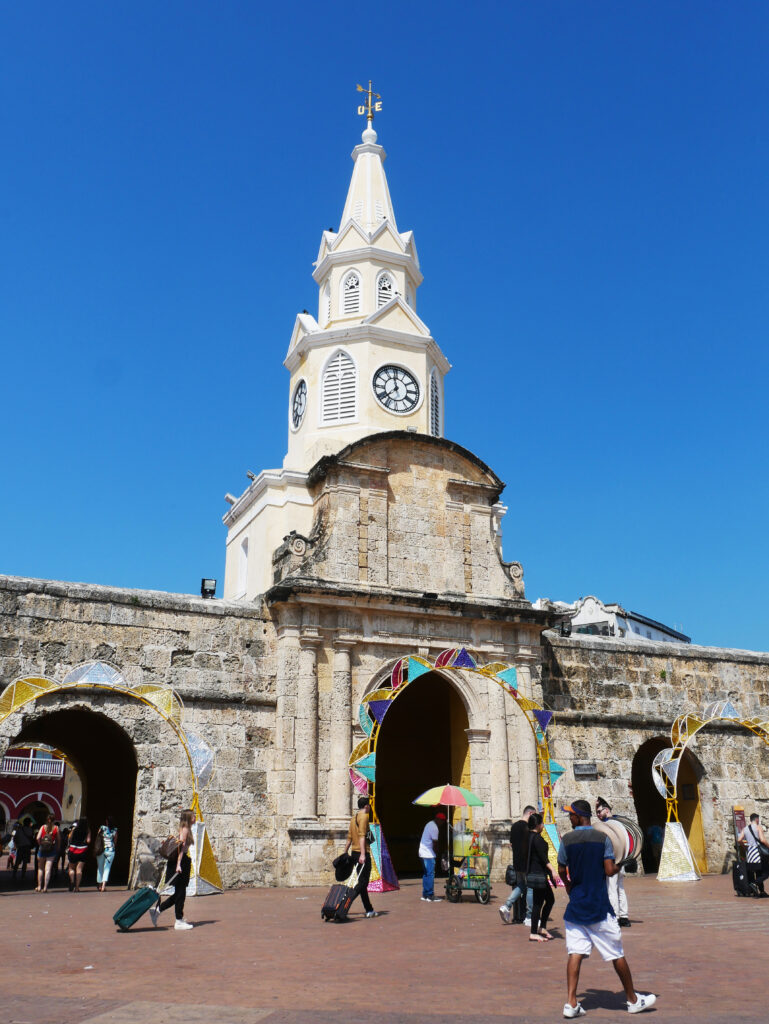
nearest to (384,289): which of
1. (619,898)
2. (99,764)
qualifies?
(99,764)

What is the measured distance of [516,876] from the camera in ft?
36.3

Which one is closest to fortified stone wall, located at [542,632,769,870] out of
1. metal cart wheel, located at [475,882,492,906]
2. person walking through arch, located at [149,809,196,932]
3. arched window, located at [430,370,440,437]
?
metal cart wheel, located at [475,882,492,906]

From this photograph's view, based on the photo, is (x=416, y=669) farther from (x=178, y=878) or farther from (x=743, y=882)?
(x=178, y=878)

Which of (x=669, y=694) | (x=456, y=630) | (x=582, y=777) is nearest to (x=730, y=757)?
(x=669, y=694)

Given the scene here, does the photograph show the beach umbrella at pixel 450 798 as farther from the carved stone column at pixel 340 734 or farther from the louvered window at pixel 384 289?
the louvered window at pixel 384 289

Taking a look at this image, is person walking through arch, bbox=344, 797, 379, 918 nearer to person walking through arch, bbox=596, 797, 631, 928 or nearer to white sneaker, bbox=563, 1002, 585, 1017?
person walking through arch, bbox=596, 797, 631, 928

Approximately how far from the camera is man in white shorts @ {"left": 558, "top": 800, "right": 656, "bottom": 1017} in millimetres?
6523

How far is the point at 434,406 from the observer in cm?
2378

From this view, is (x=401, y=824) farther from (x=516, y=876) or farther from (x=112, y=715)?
(x=516, y=876)

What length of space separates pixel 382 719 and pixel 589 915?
9301 mm

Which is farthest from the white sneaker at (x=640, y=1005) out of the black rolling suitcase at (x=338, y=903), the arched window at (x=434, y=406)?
the arched window at (x=434, y=406)

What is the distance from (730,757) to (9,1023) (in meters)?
19.1

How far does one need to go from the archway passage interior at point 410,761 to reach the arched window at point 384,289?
10.3 m

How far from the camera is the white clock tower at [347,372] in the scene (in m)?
21.1
